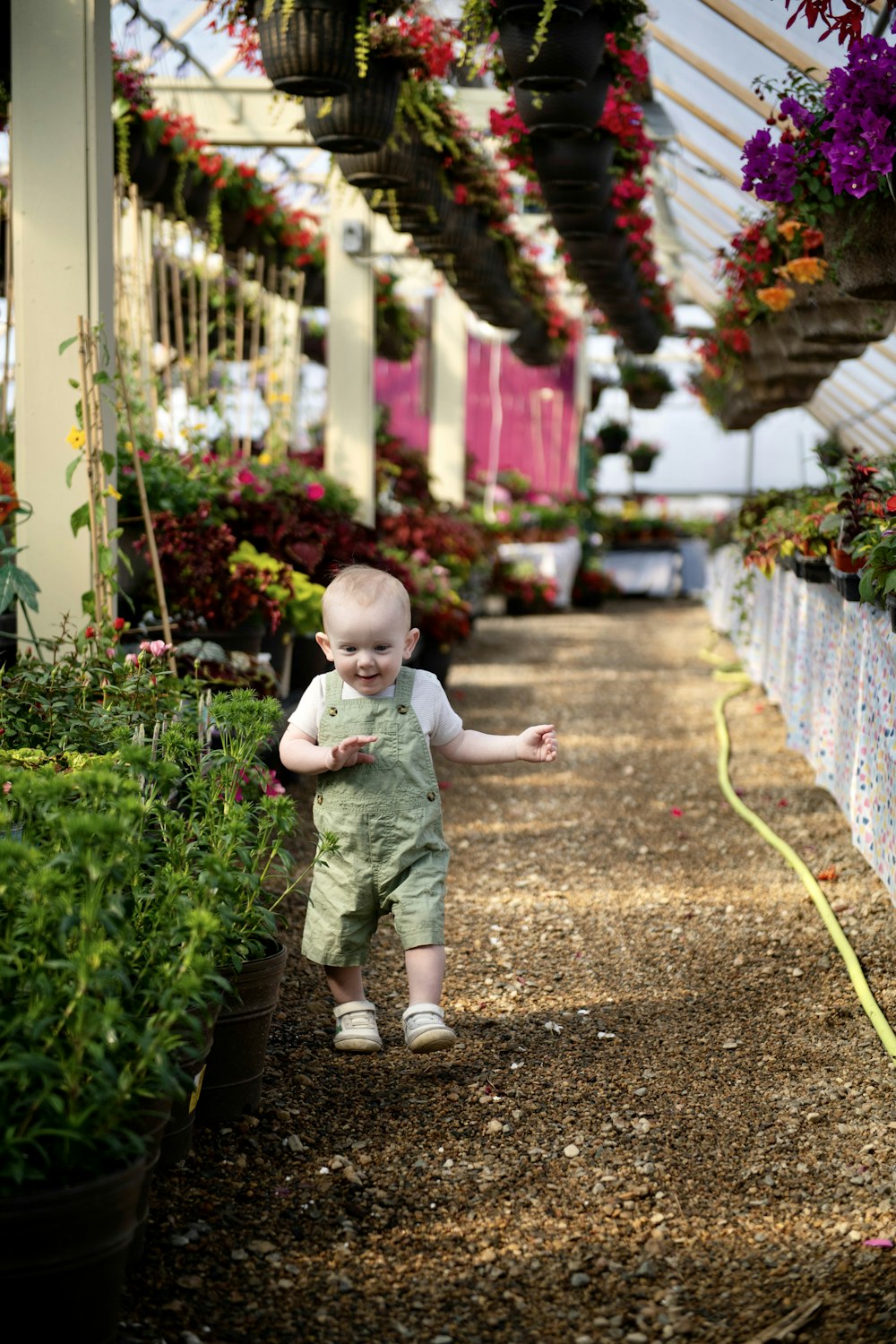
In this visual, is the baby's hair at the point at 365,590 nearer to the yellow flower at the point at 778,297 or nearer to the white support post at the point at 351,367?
the yellow flower at the point at 778,297

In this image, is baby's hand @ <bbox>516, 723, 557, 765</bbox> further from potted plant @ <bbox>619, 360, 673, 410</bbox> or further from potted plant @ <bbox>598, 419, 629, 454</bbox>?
potted plant @ <bbox>598, 419, 629, 454</bbox>

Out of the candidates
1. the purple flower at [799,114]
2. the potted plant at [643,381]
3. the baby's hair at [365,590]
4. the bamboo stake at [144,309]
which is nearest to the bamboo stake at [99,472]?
the baby's hair at [365,590]

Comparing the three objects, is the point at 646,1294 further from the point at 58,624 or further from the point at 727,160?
the point at 727,160

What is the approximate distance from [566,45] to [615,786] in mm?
2908

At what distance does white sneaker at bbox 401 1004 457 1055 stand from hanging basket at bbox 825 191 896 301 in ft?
6.44

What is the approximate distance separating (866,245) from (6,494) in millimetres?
2393

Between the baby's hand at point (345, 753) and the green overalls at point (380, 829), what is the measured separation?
0.32ft

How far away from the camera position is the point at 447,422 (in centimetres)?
1191

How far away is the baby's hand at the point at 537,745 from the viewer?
2.69 metres

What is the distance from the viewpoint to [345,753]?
8.35 ft

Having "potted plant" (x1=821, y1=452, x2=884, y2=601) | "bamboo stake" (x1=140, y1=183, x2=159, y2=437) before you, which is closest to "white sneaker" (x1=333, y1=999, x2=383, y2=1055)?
"potted plant" (x1=821, y1=452, x2=884, y2=601)

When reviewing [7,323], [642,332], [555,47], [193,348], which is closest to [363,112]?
[555,47]

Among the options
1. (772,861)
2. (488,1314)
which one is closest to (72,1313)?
(488,1314)

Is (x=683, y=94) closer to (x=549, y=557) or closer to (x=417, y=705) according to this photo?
(x=417, y=705)
